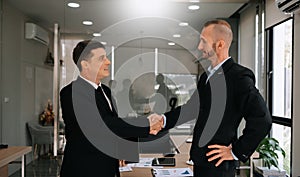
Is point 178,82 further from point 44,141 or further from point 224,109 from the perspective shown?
point 224,109

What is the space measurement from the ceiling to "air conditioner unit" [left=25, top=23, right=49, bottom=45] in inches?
3.3

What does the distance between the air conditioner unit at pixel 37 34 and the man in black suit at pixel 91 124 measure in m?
2.63

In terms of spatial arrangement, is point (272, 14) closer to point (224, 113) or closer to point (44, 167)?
point (224, 113)

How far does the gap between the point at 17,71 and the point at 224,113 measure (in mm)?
3617

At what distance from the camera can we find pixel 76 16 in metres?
4.40

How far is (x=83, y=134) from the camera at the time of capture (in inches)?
71.2

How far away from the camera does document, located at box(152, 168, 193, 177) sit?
6.94 ft

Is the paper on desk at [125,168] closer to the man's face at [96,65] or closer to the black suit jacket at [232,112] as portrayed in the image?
the man's face at [96,65]

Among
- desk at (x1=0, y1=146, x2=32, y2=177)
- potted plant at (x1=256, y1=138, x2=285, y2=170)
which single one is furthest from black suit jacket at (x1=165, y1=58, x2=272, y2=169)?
potted plant at (x1=256, y1=138, x2=285, y2=170)

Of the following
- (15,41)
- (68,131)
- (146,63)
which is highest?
(15,41)

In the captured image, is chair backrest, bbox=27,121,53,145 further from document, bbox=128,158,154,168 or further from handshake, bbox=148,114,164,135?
handshake, bbox=148,114,164,135

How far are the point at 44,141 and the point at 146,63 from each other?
171 centimetres

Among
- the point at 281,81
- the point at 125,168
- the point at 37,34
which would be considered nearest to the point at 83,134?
the point at 125,168

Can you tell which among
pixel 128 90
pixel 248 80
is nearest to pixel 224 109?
pixel 248 80
